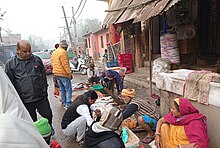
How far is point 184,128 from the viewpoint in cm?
240

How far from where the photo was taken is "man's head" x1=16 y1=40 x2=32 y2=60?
9.58 feet

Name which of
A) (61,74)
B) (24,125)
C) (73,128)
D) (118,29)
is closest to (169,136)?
(73,128)

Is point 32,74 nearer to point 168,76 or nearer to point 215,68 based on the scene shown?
point 168,76

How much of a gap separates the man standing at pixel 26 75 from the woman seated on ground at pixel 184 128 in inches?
83.2

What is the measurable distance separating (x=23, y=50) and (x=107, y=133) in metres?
1.90

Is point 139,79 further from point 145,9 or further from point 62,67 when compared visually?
point 145,9

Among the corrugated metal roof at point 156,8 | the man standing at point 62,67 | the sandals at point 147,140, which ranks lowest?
the sandals at point 147,140

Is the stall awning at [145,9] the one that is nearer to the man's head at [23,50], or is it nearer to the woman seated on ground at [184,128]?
the woman seated on ground at [184,128]

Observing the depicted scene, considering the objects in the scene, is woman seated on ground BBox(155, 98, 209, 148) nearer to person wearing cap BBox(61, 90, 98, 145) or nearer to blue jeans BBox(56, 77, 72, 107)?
person wearing cap BBox(61, 90, 98, 145)

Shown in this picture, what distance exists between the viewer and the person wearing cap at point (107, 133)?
200 centimetres

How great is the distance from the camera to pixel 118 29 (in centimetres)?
597

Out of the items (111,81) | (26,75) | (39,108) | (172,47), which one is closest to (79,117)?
(39,108)

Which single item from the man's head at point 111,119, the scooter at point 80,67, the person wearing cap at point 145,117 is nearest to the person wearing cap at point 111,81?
the person wearing cap at point 145,117

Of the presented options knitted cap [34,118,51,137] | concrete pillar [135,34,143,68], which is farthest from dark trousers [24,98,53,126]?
concrete pillar [135,34,143,68]
